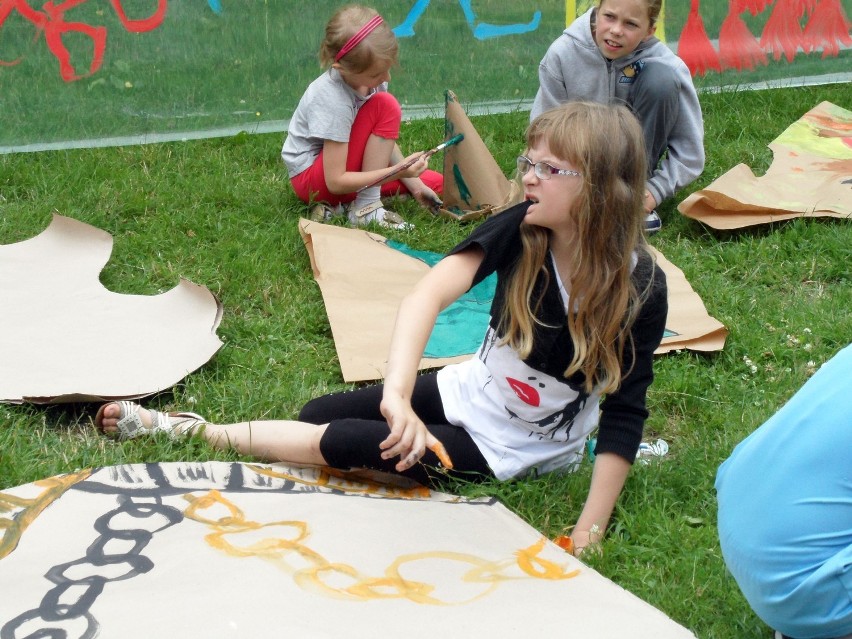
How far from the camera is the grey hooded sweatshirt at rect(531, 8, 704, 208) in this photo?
141 inches

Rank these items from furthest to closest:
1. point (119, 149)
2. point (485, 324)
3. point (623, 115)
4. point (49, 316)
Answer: point (119, 149), point (485, 324), point (49, 316), point (623, 115)

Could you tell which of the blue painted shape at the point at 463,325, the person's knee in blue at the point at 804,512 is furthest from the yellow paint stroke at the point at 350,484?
the person's knee in blue at the point at 804,512

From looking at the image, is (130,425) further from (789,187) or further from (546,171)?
(789,187)

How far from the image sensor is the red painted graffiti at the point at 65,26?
4031 millimetres

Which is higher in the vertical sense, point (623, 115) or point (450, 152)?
point (623, 115)

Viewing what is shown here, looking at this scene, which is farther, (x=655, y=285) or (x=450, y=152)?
(x=450, y=152)

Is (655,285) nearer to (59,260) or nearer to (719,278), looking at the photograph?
(719,278)

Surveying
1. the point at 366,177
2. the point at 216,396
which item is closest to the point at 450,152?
the point at 366,177

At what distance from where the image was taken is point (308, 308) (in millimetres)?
2922

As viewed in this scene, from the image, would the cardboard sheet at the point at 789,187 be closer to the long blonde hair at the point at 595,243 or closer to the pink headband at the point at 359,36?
the pink headband at the point at 359,36

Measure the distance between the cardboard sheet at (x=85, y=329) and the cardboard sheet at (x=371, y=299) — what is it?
35cm

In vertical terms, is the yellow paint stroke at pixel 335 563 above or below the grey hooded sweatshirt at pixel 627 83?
below

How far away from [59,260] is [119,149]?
46.9 inches

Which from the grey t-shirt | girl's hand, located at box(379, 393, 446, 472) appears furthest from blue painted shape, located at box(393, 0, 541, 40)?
girl's hand, located at box(379, 393, 446, 472)
